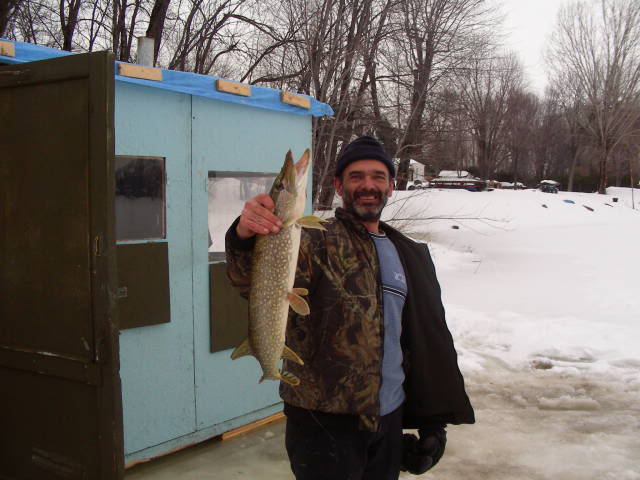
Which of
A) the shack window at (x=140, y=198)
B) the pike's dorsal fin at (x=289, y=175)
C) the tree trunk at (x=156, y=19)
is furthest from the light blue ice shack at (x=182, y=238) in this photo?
the tree trunk at (x=156, y=19)

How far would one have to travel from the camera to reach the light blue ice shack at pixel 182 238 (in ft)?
11.8

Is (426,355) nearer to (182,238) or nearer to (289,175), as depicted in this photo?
(289,175)

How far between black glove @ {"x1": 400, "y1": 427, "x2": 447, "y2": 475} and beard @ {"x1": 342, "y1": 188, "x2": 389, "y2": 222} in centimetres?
98

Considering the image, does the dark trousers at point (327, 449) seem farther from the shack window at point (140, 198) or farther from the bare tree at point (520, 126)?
the bare tree at point (520, 126)

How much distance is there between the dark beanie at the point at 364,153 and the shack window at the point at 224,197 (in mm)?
1927

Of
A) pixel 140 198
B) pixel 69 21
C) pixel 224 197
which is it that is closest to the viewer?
pixel 140 198

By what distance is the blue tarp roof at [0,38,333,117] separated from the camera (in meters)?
3.15

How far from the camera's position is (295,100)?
444 cm

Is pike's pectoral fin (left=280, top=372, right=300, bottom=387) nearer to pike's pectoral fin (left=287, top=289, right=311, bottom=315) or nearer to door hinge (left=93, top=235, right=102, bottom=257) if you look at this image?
pike's pectoral fin (left=287, top=289, right=311, bottom=315)

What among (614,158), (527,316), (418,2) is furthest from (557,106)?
(527,316)

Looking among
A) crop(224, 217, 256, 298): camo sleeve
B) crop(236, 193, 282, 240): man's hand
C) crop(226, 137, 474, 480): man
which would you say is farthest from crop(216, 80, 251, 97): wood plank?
crop(236, 193, 282, 240): man's hand

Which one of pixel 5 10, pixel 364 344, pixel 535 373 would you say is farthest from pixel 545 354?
pixel 5 10

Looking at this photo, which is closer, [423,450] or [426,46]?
[423,450]

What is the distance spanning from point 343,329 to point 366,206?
53cm
